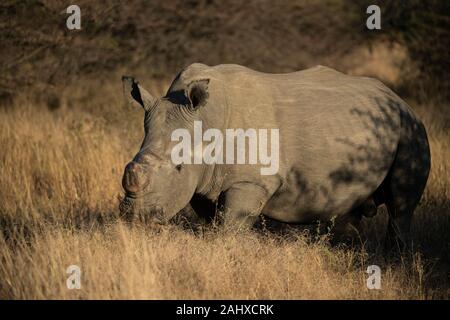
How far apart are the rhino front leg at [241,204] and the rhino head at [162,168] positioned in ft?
0.90

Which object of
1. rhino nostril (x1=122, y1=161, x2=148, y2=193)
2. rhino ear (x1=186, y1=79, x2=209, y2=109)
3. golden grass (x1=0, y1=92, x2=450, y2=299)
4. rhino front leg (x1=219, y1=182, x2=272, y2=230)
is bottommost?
golden grass (x1=0, y1=92, x2=450, y2=299)

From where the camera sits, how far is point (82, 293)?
16.8ft

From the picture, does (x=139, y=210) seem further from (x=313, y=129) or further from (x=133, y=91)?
(x=313, y=129)

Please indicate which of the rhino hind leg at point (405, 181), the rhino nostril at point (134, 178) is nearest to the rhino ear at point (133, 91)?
the rhino nostril at point (134, 178)

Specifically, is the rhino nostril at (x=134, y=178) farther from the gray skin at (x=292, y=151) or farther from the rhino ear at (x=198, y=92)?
the rhino ear at (x=198, y=92)

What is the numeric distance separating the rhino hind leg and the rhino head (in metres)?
1.96

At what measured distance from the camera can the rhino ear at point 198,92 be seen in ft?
19.9

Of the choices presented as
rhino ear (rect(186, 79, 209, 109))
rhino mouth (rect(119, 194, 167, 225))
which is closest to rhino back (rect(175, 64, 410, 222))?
rhino ear (rect(186, 79, 209, 109))

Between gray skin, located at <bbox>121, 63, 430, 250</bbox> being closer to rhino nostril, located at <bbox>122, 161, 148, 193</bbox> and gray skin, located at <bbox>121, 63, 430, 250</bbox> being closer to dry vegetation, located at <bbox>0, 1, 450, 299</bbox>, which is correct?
rhino nostril, located at <bbox>122, 161, 148, 193</bbox>

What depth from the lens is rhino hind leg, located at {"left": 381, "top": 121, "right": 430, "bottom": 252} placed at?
23.8ft

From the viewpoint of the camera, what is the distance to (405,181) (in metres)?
7.29

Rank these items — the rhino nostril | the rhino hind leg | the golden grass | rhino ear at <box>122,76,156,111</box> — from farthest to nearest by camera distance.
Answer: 1. the rhino hind leg
2. rhino ear at <box>122,76,156,111</box>
3. the rhino nostril
4. the golden grass

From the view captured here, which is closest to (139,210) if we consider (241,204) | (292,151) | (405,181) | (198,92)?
(241,204)

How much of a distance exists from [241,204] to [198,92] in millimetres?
939
